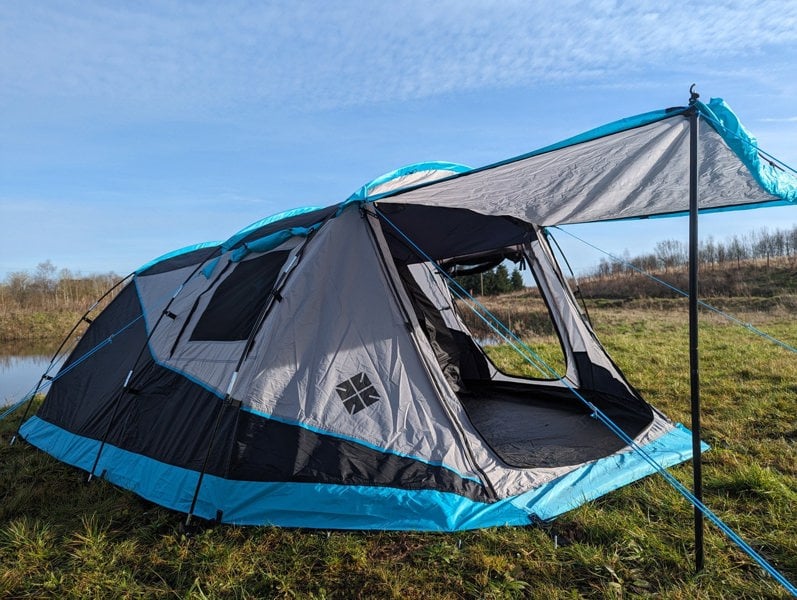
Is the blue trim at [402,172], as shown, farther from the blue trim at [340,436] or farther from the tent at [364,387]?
the blue trim at [340,436]

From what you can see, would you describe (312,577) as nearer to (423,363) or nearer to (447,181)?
(423,363)

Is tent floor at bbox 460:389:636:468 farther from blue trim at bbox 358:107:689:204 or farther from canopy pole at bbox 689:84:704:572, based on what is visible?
blue trim at bbox 358:107:689:204

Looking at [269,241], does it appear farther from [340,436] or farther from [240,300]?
[340,436]

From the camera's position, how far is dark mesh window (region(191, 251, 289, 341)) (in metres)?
3.67

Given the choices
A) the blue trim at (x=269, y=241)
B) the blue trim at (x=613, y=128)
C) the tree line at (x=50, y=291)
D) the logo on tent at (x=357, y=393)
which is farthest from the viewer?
the tree line at (x=50, y=291)

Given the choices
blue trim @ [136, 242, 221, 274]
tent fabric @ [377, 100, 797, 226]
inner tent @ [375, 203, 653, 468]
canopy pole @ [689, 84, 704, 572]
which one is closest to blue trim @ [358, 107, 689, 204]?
tent fabric @ [377, 100, 797, 226]

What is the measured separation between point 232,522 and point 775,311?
16538 mm

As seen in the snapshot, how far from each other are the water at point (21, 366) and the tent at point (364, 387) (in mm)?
4541

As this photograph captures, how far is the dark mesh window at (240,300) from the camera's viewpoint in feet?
12.0

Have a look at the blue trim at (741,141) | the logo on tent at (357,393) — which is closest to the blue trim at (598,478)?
the logo on tent at (357,393)

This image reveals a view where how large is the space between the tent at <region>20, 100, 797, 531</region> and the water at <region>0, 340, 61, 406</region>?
14.9 feet

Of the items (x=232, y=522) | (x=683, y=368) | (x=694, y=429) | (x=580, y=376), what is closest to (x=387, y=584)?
(x=232, y=522)

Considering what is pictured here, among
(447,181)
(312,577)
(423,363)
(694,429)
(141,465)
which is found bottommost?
(312,577)

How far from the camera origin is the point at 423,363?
132 inches
